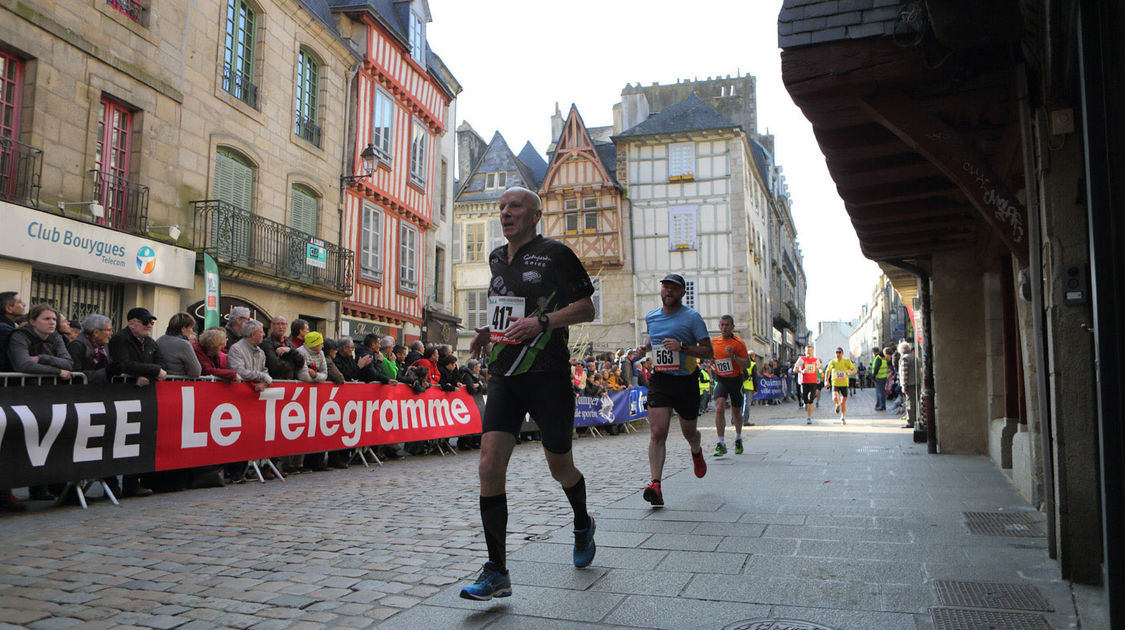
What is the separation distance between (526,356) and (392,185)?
64.8ft

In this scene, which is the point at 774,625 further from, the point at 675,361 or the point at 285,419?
the point at 285,419

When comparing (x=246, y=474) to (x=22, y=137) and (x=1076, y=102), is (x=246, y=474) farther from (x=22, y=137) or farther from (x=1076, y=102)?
(x=1076, y=102)

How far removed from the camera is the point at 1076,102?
368 centimetres

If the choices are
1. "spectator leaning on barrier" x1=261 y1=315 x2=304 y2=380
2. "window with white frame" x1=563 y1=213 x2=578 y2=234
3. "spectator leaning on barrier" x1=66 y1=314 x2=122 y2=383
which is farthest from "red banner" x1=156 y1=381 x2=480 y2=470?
"window with white frame" x1=563 y1=213 x2=578 y2=234

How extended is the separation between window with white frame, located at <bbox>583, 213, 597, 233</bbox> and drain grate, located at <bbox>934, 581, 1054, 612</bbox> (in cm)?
3483

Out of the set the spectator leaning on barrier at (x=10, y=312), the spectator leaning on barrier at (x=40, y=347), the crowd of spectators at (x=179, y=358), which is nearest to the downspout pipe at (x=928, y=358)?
the crowd of spectators at (x=179, y=358)

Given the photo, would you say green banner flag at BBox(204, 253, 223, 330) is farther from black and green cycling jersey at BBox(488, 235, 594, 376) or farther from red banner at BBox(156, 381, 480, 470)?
black and green cycling jersey at BBox(488, 235, 594, 376)

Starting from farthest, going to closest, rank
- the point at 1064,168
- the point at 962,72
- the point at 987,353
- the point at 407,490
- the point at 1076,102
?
1. the point at 987,353
2. the point at 407,490
3. the point at 962,72
4. the point at 1064,168
5. the point at 1076,102

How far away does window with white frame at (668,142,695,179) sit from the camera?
38062mm

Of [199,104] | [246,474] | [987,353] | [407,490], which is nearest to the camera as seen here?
[407,490]

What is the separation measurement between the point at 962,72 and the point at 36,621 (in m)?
5.43

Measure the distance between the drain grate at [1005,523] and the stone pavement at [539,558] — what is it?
0.13 meters

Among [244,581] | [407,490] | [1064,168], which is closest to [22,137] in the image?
[407,490]

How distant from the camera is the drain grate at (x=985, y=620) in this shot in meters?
3.16
